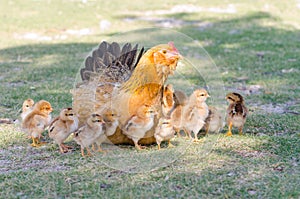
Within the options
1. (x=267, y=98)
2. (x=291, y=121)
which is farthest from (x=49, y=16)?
(x=291, y=121)

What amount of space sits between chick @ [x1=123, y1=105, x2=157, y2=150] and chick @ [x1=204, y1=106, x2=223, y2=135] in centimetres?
82

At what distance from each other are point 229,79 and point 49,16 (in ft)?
21.1

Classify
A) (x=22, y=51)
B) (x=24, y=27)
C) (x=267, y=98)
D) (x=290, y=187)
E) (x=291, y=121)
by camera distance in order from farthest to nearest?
(x=24, y=27) → (x=22, y=51) → (x=267, y=98) → (x=291, y=121) → (x=290, y=187)

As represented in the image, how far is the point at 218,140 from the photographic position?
5.37 m

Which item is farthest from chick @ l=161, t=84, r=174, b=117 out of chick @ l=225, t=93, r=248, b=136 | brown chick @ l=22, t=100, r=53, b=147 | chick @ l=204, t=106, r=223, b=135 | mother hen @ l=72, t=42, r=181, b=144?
brown chick @ l=22, t=100, r=53, b=147

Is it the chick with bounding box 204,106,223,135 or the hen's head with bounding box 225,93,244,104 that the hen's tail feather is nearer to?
the chick with bounding box 204,106,223,135

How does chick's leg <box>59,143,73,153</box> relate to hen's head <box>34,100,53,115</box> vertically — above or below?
below

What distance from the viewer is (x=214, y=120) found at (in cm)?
546

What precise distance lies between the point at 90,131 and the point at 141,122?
487 millimetres

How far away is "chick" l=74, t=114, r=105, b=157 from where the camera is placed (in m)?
4.87

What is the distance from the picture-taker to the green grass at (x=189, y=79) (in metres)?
4.24

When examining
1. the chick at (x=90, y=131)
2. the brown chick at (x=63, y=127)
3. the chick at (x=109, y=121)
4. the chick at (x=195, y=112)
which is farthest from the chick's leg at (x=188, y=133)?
the brown chick at (x=63, y=127)

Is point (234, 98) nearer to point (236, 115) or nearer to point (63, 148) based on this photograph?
point (236, 115)

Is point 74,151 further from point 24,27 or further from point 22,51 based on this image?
point 24,27
